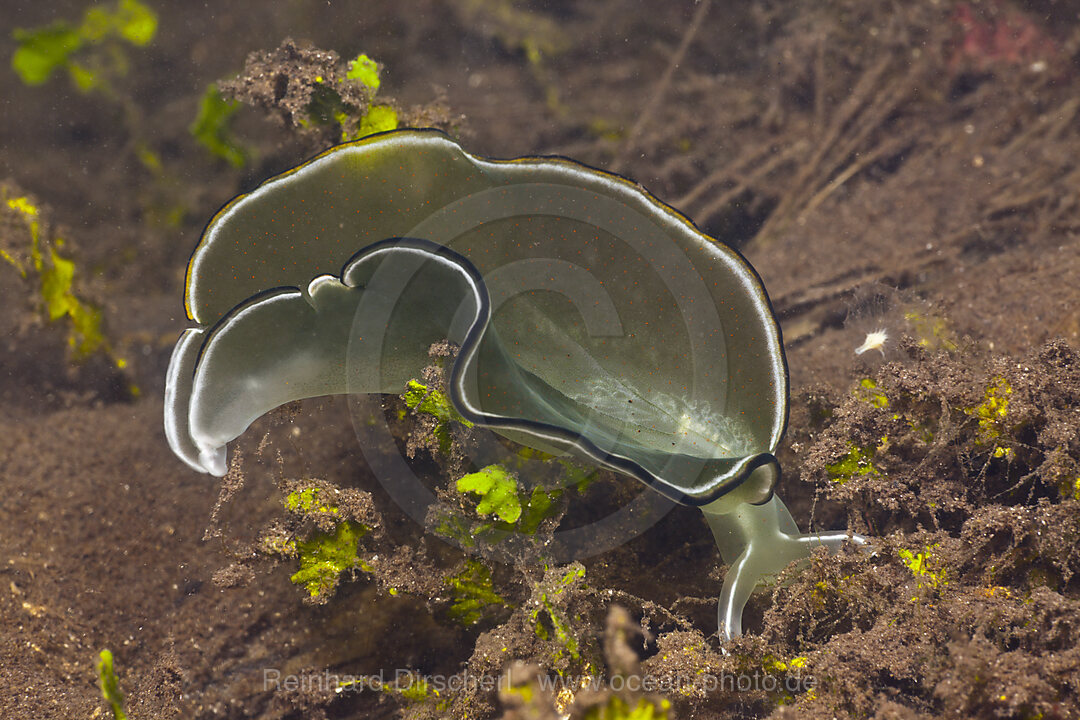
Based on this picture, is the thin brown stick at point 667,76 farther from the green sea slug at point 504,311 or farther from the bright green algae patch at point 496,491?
the bright green algae patch at point 496,491

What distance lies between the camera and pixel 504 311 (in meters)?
2.98

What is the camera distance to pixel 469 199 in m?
2.98

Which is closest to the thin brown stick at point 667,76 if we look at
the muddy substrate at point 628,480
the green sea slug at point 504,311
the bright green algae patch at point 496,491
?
the muddy substrate at point 628,480

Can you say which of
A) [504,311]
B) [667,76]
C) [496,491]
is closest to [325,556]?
[496,491]

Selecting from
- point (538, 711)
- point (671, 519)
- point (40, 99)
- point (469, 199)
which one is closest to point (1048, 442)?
point (671, 519)

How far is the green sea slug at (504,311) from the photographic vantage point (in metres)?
2.64

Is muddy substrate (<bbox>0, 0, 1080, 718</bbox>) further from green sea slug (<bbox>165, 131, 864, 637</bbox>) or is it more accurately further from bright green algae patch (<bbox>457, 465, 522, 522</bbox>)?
green sea slug (<bbox>165, 131, 864, 637</bbox>)

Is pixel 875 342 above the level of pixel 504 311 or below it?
below

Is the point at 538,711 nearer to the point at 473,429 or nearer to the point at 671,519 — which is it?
the point at 473,429

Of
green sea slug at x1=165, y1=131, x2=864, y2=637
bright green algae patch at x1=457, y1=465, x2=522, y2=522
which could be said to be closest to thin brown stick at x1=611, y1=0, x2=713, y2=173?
green sea slug at x1=165, y1=131, x2=864, y2=637

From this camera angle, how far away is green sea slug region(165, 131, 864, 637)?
2643 millimetres

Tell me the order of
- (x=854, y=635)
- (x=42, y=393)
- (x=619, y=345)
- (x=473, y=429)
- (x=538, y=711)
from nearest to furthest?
(x=538, y=711) < (x=854, y=635) < (x=473, y=429) < (x=619, y=345) < (x=42, y=393)

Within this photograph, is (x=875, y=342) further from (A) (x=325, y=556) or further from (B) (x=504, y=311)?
(A) (x=325, y=556)

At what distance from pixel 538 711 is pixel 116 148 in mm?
5941
